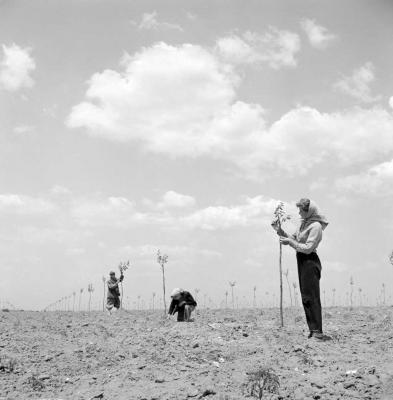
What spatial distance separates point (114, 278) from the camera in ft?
55.9

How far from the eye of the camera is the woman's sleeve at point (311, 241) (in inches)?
297

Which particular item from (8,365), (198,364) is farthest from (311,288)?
(8,365)

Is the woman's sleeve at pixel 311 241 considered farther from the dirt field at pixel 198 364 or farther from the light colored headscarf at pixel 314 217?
the dirt field at pixel 198 364

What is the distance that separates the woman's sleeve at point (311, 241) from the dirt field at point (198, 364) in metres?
1.39

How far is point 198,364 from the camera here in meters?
6.79

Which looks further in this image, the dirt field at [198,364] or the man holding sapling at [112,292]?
the man holding sapling at [112,292]

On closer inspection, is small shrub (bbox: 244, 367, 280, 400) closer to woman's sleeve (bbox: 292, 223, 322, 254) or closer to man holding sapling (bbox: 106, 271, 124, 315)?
woman's sleeve (bbox: 292, 223, 322, 254)

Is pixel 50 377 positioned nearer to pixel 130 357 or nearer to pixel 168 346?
pixel 130 357

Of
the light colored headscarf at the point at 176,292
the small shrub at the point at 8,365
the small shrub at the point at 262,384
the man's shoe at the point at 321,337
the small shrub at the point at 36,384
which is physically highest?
the light colored headscarf at the point at 176,292

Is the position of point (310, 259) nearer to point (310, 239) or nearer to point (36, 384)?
point (310, 239)

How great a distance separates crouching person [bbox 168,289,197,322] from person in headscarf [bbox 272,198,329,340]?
5216mm

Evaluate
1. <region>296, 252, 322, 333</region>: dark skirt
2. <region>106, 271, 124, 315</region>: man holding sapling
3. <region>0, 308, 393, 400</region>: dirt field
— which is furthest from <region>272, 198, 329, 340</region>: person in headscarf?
<region>106, 271, 124, 315</region>: man holding sapling

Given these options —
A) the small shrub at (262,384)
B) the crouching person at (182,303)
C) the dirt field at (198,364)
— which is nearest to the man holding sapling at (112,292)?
the crouching person at (182,303)

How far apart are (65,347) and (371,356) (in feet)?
16.4
